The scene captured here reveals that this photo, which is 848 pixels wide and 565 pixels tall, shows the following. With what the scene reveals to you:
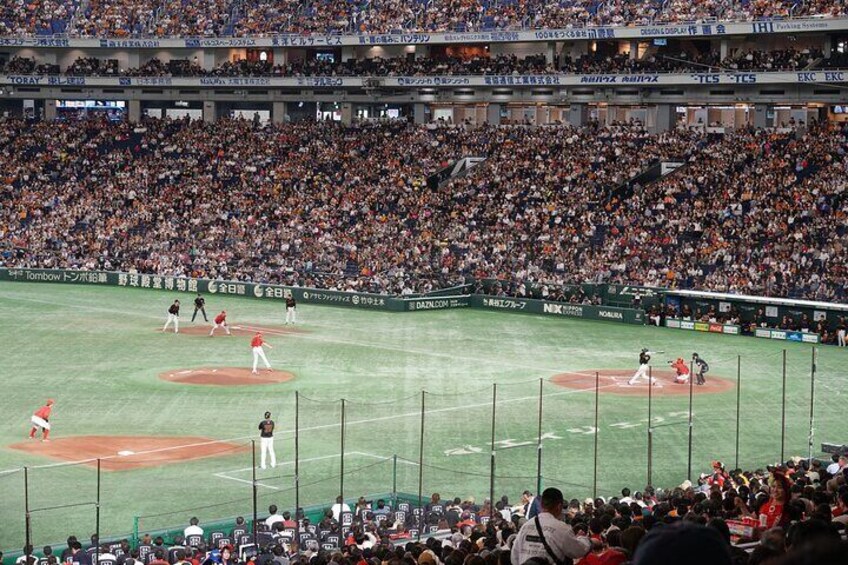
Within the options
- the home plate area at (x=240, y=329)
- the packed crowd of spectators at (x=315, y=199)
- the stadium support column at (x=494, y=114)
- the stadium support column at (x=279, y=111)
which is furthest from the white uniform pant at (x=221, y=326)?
the stadium support column at (x=279, y=111)

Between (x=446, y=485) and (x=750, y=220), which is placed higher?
(x=750, y=220)

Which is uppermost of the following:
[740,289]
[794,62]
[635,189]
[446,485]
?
[794,62]

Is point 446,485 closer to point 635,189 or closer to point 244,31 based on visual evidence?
point 635,189

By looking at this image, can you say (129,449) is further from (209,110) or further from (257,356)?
(209,110)

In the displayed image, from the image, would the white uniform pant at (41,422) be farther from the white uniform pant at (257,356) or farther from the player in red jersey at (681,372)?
the player in red jersey at (681,372)

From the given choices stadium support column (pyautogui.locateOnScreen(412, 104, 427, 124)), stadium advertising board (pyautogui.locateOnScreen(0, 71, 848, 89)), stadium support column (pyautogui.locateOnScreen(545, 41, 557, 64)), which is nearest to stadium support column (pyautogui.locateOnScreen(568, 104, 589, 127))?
stadium advertising board (pyautogui.locateOnScreen(0, 71, 848, 89))

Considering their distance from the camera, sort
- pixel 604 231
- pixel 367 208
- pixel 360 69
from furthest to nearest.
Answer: pixel 360 69 → pixel 367 208 → pixel 604 231

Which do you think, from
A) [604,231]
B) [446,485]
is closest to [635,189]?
[604,231]
